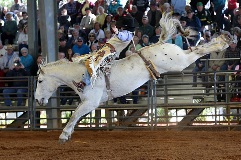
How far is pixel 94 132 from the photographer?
14.5 metres

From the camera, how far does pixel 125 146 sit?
11016 mm

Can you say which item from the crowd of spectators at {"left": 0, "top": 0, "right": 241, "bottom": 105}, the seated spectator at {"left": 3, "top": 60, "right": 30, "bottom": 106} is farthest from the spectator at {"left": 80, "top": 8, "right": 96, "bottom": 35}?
the seated spectator at {"left": 3, "top": 60, "right": 30, "bottom": 106}

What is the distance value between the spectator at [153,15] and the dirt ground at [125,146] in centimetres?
461

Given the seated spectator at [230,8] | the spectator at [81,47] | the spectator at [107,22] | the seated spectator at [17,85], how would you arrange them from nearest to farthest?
the seated spectator at [17,85]
the spectator at [81,47]
the seated spectator at [230,8]
the spectator at [107,22]

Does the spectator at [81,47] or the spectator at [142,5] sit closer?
the spectator at [81,47]

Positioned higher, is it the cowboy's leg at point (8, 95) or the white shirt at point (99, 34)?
the white shirt at point (99, 34)

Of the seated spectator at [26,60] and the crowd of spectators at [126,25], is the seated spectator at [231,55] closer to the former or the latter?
the crowd of spectators at [126,25]

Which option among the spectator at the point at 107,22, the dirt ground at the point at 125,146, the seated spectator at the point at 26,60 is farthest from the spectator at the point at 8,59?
the dirt ground at the point at 125,146

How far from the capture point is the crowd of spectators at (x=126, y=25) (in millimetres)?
16094

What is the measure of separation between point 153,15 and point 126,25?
103cm

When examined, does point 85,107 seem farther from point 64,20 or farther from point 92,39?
point 64,20

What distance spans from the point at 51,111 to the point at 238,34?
4914mm

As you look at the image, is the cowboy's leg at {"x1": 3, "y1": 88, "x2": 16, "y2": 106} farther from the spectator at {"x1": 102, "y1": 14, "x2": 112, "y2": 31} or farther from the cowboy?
the cowboy

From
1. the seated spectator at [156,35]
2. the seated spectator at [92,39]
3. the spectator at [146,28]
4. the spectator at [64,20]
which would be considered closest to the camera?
the seated spectator at [156,35]
